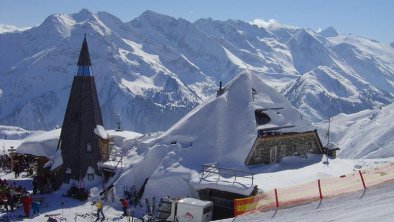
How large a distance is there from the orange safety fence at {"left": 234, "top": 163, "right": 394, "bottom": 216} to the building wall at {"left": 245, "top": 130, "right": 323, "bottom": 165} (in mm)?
9575

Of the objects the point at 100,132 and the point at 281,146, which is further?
the point at 100,132

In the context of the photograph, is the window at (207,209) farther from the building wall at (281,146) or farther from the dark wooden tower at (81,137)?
the dark wooden tower at (81,137)

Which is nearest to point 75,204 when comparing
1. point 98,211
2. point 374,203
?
point 98,211

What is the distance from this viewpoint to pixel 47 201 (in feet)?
124

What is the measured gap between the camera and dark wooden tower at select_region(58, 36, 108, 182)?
4262 centimetres

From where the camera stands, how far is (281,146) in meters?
40.6

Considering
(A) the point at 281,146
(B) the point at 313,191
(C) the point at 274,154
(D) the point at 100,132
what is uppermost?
(D) the point at 100,132

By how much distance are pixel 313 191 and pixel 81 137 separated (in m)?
21.9

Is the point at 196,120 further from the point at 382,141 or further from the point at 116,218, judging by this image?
the point at 382,141

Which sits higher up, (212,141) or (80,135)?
(80,135)

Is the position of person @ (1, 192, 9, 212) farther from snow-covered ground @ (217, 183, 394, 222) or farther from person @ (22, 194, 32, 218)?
snow-covered ground @ (217, 183, 394, 222)

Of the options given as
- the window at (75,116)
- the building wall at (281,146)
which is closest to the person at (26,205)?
the window at (75,116)

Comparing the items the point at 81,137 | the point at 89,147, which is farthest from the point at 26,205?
the point at 89,147

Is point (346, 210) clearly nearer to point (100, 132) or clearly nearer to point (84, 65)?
point (100, 132)
